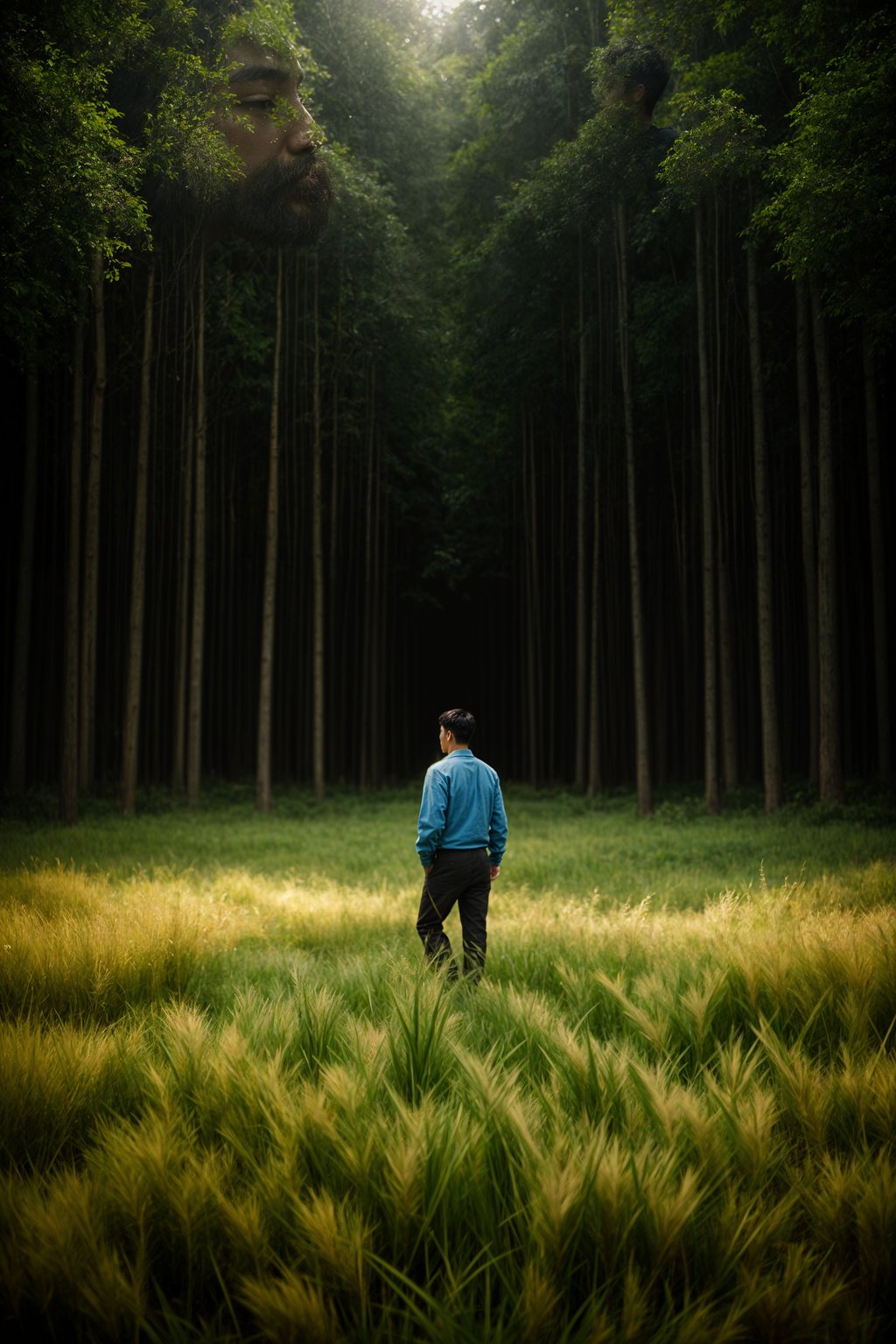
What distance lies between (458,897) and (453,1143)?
8.26 ft

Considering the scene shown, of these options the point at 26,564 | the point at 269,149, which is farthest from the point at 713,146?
the point at 26,564

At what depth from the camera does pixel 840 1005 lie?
10.00ft

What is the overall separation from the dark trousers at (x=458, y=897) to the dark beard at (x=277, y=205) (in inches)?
444

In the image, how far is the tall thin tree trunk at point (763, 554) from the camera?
463 inches

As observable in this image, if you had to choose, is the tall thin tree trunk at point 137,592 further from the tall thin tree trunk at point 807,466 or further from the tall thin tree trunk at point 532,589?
the tall thin tree trunk at point 807,466

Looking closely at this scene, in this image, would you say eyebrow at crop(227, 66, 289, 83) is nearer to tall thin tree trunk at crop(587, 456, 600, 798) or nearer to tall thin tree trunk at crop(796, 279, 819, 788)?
tall thin tree trunk at crop(796, 279, 819, 788)

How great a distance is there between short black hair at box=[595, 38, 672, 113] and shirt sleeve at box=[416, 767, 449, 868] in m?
13.0

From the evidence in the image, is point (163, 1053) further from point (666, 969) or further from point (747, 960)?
point (747, 960)

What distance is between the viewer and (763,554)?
11805mm

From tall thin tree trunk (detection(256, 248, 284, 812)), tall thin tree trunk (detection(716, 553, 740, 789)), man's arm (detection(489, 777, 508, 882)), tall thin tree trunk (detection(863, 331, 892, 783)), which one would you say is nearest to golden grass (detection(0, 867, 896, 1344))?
man's arm (detection(489, 777, 508, 882))

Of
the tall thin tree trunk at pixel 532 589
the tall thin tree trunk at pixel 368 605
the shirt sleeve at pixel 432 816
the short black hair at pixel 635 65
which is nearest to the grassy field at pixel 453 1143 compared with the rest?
the shirt sleeve at pixel 432 816

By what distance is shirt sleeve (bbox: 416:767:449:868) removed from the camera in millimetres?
4215

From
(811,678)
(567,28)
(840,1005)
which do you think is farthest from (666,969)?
(567,28)

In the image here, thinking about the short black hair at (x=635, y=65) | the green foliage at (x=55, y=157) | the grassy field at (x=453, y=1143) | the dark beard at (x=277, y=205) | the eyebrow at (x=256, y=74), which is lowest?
the grassy field at (x=453, y=1143)
